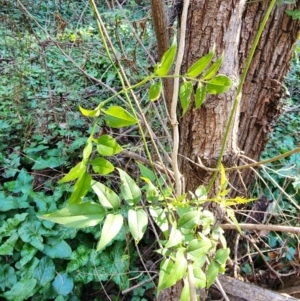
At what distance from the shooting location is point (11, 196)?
160 centimetres

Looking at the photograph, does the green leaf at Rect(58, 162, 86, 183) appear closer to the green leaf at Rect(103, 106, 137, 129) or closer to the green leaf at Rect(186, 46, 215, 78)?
the green leaf at Rect(103, 106, 137, 129)

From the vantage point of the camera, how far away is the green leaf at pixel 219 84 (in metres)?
0.48

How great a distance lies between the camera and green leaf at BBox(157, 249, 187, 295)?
47cm

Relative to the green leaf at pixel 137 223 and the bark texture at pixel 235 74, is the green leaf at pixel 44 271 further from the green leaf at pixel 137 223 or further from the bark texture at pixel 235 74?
the green leaf at pixel 137 223

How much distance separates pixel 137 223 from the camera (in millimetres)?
441

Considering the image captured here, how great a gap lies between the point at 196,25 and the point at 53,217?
55cm

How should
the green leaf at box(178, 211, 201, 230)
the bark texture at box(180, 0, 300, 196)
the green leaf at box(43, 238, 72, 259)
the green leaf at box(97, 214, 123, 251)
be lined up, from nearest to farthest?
the green leaf at box(97, 214, 123, 251) < the green leaf at box(178, 211, 201, 230) < the bark texture at box(180, 0, 300, 196) < the green leaf at box(43, 238, 72, 259)

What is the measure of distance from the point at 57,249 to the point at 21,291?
7.8 inches

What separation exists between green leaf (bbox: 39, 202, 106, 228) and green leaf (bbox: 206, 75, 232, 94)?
8.8 inches

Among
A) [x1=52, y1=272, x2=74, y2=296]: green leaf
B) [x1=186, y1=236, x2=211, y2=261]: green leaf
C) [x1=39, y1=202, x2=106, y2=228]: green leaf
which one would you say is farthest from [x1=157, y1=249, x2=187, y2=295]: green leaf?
[x1=52, y1=272, x2=74, y2=296]: green leaf

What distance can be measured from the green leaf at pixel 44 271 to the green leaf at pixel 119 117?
115 cm

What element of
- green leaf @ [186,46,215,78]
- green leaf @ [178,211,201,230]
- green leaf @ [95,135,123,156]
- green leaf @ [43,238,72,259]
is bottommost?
green leaf @ [43,238,72,259]

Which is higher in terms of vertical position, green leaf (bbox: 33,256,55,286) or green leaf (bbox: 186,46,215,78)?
green leaf (bbox: 186,46,215,78)

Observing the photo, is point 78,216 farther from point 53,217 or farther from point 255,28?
point 255,28
